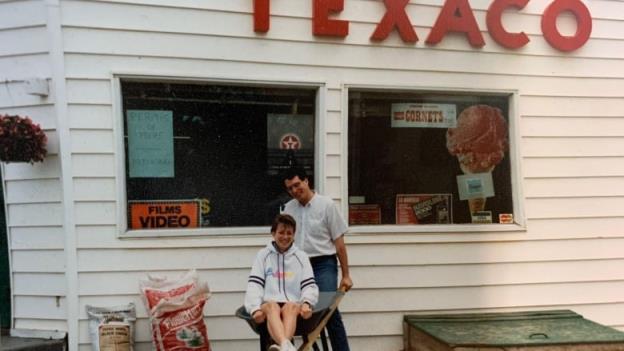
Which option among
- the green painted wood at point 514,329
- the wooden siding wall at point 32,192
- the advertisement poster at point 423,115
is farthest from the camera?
the advertisement poster at point 423,115

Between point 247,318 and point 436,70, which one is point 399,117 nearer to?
point 436,70

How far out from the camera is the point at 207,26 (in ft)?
14.3

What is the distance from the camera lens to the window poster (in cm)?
434

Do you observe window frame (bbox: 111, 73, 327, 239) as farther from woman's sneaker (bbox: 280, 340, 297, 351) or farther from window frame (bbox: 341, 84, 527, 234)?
woman's sneaker (bbox: 280, 340, 297, 351)

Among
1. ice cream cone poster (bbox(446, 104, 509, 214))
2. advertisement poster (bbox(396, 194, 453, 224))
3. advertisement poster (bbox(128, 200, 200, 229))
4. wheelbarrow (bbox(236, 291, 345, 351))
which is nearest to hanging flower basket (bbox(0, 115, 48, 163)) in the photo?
advertisement poster (bbox(128, 200, 200, 229))

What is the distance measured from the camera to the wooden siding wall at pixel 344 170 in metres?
4.20

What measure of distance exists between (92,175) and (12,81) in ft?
3.14

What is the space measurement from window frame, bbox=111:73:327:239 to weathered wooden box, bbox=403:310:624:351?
1448mm

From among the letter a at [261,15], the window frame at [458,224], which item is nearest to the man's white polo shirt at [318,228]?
the window frame at [458,224]

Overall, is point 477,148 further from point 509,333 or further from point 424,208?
point 509,333

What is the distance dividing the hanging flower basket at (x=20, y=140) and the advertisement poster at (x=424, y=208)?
2933mm

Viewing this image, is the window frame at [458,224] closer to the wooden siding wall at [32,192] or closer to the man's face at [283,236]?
the man's face at [283,236]

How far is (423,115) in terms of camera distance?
4.90 metres

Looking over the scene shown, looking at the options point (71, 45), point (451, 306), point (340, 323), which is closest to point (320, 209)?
point (340, 323)
